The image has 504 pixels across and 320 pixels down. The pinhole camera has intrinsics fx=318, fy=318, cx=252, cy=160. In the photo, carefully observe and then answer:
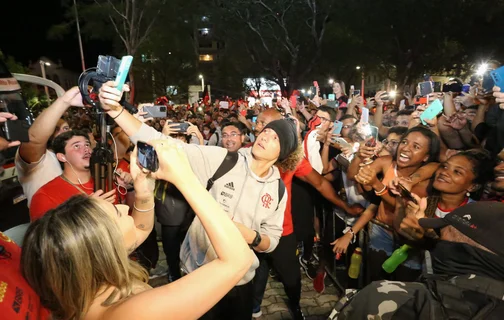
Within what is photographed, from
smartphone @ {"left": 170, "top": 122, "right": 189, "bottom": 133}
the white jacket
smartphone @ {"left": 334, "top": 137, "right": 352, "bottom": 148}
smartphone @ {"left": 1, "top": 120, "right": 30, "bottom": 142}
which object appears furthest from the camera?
smartphone @ {"left": 334, "top": 137, "right": 352, "bottom": 148}

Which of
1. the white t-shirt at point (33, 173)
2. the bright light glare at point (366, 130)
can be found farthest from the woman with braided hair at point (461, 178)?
the white t-shirt at point (33, 173)

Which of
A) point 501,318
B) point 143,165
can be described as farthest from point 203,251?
point 501,318

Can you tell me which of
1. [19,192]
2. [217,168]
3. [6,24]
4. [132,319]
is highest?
[6,24]

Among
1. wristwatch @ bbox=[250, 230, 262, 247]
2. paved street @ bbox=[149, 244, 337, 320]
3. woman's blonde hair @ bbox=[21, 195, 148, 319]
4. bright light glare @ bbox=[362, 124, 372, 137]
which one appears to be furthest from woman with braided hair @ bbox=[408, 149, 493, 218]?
woman's blonde hair @ bbox=[21, 195, 148, 319]

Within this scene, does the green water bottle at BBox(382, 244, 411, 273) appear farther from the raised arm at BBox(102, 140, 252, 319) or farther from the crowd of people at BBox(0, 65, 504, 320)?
the raised arm at BBox(102, 140, 252, 319)

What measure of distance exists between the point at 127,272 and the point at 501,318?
5.69ft

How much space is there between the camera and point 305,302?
4164 mm

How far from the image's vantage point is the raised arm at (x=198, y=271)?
128 cm

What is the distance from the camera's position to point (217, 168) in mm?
2695

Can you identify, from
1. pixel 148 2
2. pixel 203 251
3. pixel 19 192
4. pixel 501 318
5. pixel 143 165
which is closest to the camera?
pixel 501 318

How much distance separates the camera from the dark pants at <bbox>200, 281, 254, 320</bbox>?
2797 mm

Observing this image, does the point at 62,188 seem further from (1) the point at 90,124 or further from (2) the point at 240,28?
(2) the point at 240,28

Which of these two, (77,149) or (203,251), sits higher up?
(77,149)

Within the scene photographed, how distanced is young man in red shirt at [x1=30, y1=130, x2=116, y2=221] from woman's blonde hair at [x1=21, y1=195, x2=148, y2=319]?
1235 millimetres
